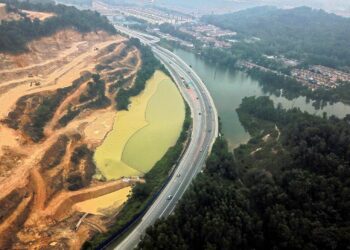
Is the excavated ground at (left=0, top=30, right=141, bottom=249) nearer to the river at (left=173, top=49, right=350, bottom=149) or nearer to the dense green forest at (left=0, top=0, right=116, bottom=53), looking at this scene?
the dense green forest at (left=0, top=0, right=116, bottom=53)

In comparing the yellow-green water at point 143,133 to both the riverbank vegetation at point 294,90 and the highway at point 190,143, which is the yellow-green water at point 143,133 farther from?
the riverbank vegetation at point 294,90

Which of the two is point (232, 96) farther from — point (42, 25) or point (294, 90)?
point (42, 25)

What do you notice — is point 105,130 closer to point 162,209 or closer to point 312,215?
point 162,209

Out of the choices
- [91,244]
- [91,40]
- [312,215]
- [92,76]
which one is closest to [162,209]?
[91,244]

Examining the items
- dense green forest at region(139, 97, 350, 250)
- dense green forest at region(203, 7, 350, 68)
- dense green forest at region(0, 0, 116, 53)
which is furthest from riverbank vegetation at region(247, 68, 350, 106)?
dense green forest at region(0, 0, 116, 53)

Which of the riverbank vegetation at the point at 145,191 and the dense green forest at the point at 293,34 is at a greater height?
the dense green forest at the point at 293,34

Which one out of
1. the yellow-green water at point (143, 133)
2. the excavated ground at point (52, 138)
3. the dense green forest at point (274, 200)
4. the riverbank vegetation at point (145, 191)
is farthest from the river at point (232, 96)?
the excavated ground at point (52, 138)

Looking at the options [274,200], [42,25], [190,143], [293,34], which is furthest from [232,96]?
[293,34]
